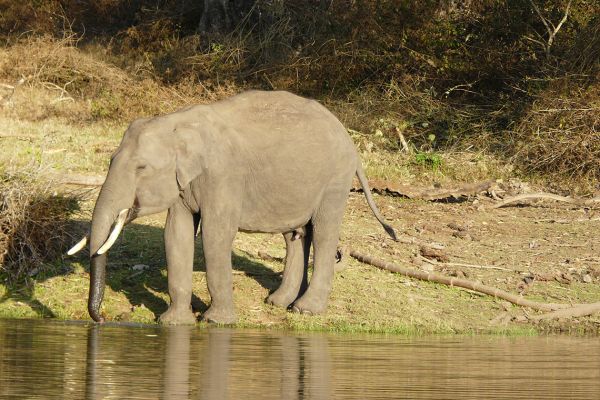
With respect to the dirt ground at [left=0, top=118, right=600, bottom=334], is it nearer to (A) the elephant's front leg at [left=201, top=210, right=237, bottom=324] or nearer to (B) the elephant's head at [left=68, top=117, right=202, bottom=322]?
(A) the elephant's front leg at [left=201, top=210, right=237, bottom=324]

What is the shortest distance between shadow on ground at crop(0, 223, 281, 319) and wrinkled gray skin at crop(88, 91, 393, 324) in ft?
2.00

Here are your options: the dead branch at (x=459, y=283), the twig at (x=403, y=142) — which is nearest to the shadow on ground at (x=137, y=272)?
the dead branch at (x=459, y=283)

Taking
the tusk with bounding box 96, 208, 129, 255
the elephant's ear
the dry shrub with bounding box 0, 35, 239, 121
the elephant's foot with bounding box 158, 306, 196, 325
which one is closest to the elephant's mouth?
the tusk with bounding box 96, 208, 129, 255

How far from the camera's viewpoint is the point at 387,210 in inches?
735

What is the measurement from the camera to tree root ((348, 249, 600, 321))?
13953 mm

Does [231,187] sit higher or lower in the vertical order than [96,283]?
higher

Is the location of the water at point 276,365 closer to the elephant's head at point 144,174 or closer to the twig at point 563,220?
the elephant's head at point 144,174

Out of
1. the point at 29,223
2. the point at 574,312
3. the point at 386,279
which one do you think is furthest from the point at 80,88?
the point at 574,312

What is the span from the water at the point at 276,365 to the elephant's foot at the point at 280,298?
1.07 meters

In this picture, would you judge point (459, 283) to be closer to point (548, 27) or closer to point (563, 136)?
point (563, 136)

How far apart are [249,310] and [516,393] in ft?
16.0

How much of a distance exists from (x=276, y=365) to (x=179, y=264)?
2991 millimetres

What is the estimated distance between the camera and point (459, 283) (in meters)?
14.6

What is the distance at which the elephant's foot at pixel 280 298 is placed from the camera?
1364 cm
